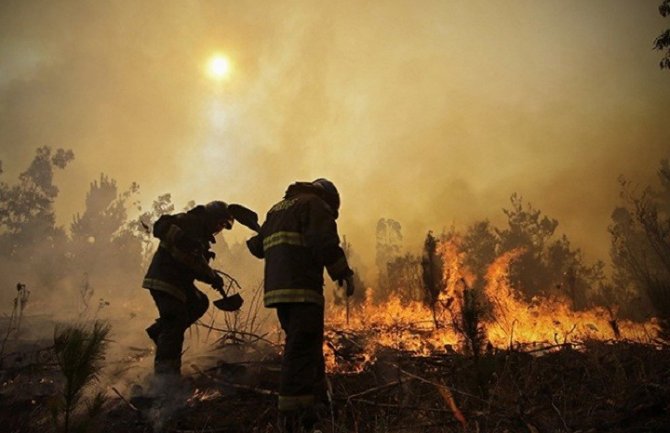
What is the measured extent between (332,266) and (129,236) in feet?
150

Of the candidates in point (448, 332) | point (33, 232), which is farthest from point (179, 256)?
point (33, 232)

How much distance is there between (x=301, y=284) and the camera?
369 centimetres

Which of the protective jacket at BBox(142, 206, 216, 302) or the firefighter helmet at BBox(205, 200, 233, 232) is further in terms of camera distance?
the firefighter helmet at BBox(205, 200, 233, 232)

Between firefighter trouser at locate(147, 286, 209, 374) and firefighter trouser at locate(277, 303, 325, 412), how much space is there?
1.81m

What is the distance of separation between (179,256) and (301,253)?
2227 millimetres

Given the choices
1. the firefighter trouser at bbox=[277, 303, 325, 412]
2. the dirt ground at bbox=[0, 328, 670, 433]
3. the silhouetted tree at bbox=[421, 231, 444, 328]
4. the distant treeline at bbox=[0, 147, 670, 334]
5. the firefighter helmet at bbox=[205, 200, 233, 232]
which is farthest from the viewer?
the distant treeline at bbox=[0, 147, 670, 334]

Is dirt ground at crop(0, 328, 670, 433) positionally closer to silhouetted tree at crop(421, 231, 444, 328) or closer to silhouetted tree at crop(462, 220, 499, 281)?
silhouetted tree at crop(421, 231, 444, 328)

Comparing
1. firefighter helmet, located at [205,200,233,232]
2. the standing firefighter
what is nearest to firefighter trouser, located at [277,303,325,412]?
the standing firefighter

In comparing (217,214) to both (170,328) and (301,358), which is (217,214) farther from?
(301,358)

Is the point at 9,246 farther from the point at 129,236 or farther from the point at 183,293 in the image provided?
the point at 183,293

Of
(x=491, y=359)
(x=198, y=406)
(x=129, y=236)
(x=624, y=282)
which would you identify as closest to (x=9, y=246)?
(x=129, y=236)

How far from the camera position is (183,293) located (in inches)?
205

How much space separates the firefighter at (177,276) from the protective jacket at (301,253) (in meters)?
1.76

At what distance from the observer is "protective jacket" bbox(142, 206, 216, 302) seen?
504 cm
